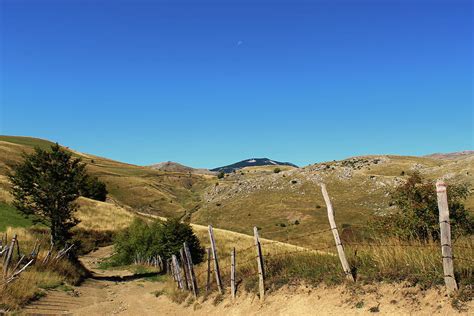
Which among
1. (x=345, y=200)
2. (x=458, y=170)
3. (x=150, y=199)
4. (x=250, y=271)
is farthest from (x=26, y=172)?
(x=458, y=170)

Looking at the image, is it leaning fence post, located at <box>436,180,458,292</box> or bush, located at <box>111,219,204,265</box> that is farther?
bush, located at <box>111,219,204,265</box>

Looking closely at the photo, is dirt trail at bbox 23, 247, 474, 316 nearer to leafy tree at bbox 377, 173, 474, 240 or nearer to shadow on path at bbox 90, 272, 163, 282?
shadow on path at bbox 90, 272, 163, 282

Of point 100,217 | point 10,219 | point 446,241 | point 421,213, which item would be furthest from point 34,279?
point 100,217

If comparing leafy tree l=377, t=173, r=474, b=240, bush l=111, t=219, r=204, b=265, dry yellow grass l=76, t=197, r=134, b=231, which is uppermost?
leafy tree l=377, t=173, r=474, b=240

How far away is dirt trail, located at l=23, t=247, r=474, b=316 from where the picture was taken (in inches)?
350

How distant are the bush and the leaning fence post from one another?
30097 mm

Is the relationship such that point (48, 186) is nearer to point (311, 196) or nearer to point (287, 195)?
point (311, 196)

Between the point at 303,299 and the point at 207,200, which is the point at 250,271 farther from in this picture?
the point at 207,200

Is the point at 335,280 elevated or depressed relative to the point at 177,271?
elevated

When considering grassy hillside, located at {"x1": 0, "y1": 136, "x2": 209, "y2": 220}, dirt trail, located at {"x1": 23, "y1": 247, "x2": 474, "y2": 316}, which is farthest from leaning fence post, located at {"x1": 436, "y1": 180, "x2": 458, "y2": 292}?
grassy hillside, located at {"x1": 0, "y1": 136, "x2": 209, "y2": 220}

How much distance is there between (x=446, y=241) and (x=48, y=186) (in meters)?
32.0

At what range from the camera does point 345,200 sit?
320ft

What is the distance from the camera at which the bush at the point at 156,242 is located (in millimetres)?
38281

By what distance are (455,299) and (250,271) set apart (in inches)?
331
